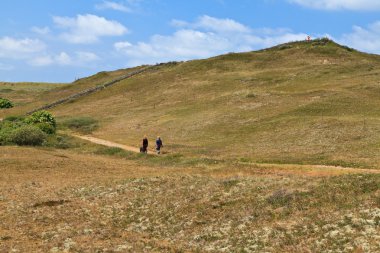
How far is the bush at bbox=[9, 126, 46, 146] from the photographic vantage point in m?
61.2

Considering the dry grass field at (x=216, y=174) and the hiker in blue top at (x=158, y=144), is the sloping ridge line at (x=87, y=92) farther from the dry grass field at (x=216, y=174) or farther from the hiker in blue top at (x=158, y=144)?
the hiker in blue top at (x=158, y=144)

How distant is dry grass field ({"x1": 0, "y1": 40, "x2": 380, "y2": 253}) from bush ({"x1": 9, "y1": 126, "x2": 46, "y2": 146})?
2.96 m

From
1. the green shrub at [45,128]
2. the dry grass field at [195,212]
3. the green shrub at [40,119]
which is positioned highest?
the green shrub at [40,119]

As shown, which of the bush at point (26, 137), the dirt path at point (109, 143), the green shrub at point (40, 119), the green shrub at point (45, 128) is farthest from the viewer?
the green shrub at point (40, 119)

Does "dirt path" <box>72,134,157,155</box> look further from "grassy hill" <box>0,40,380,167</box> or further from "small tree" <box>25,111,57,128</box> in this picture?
"small tree" <box>25,111,57,128</box>

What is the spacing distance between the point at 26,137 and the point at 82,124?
84.2 ft

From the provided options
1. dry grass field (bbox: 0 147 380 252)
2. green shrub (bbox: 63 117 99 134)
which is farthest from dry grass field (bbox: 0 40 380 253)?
green shrub (bbox: 63 117 99 134)

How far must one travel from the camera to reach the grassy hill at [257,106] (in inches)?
2072

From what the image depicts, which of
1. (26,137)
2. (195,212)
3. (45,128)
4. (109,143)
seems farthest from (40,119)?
(195,212)

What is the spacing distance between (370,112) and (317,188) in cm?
4255

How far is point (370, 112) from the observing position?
6519 centimetres

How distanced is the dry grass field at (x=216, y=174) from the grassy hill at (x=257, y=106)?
0.35m

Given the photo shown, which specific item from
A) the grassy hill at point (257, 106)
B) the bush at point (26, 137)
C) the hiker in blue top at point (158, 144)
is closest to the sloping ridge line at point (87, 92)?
the grassy hill at point (257, 106)

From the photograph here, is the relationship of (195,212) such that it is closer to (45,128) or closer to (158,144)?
(158,144)
